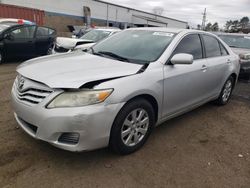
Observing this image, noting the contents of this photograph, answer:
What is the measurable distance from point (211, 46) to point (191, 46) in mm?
803

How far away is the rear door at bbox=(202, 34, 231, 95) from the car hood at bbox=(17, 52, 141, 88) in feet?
5.95

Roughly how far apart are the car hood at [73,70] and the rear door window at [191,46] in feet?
3.02

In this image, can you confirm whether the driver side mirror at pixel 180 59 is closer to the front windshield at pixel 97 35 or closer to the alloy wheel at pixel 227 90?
the alloy wheel at pixel 227 90

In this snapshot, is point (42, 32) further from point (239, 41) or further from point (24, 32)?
point (239, 41)

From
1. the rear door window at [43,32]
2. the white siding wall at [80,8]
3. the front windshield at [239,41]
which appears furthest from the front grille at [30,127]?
the white siding wall at [80,8]

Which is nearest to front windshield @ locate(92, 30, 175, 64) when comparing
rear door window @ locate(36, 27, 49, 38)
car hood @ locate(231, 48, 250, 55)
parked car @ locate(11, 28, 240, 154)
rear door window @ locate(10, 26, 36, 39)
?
parked car @ locate(11, 28, 240, 154)

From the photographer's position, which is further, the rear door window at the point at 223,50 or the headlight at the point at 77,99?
the rear door window at the point at 223,50

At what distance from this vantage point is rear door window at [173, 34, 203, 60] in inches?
149

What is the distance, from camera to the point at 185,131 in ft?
13.3

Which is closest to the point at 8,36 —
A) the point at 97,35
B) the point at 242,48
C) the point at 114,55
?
the point at 97,35

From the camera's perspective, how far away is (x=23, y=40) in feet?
30.9

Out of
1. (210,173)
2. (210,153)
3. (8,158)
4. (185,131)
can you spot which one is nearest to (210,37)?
(185,131)

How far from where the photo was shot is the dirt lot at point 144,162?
8.81 ft

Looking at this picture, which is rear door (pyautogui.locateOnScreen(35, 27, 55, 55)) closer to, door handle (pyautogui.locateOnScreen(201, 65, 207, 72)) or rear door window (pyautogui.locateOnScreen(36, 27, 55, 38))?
rear door window (pyautogui.locateOnScreen(36, 27, 55, 38))
